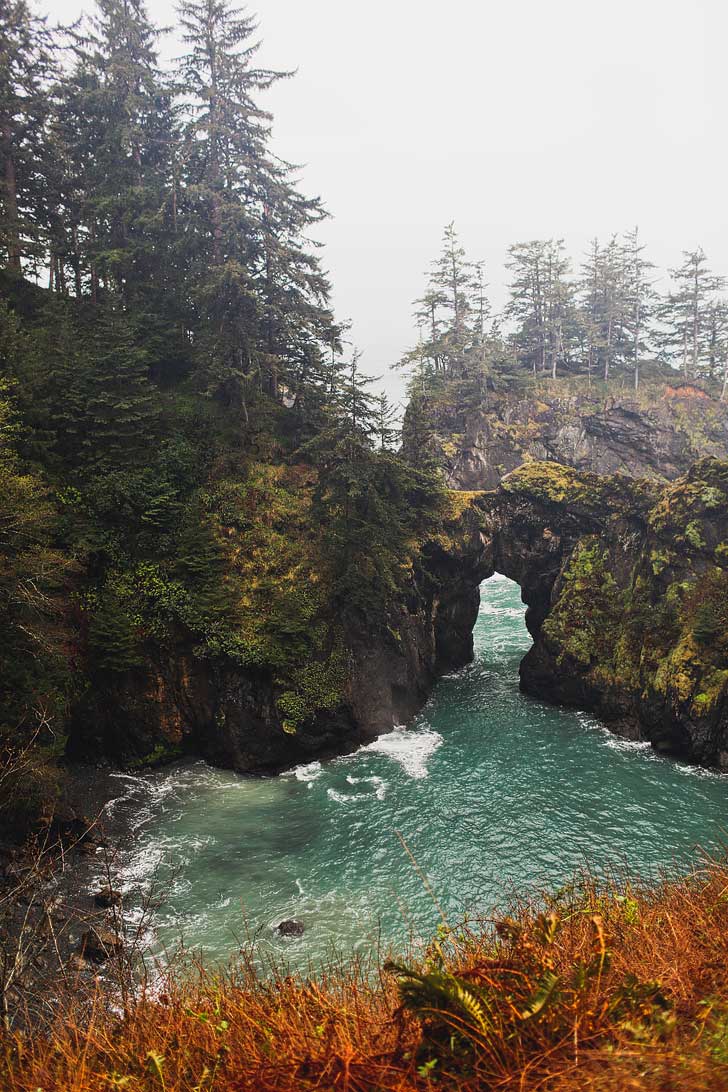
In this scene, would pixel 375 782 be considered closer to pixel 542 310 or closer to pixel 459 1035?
pixel 459 1035

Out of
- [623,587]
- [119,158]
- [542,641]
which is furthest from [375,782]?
[119,158]

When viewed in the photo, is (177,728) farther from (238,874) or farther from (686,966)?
(686,966)

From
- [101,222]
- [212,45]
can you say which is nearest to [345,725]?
[101,222]

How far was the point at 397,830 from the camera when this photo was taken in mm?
13164

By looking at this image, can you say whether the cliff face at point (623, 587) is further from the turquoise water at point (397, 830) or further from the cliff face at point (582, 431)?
the cliff face at point (582, 431)

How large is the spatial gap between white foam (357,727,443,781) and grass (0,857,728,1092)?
16.7 metres

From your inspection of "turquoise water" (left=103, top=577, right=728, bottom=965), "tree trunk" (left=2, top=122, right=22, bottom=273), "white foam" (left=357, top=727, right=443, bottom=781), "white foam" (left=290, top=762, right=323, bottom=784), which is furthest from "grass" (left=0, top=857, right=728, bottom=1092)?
"tree trunk" (left=2, top=122, right=22, bottom=273)

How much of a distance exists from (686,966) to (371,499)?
2203cm

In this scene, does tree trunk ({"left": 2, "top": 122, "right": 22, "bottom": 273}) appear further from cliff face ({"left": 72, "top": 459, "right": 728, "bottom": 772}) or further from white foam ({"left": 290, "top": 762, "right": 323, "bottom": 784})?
white foam ({"left": 290, "top": 762, "right": 323, "bottom": 784})

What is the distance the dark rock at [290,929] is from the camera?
13.2m

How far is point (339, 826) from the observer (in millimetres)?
17672

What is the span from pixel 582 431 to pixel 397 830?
58395 mm

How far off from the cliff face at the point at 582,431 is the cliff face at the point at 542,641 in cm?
2841

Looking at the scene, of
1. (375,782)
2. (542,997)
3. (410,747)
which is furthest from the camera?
(410,747)
